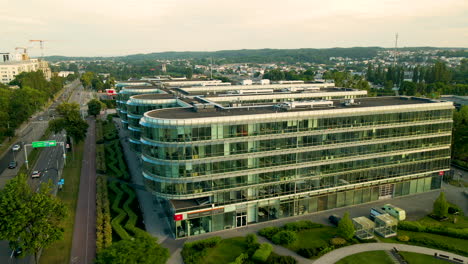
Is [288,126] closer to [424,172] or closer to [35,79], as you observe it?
[424,172]

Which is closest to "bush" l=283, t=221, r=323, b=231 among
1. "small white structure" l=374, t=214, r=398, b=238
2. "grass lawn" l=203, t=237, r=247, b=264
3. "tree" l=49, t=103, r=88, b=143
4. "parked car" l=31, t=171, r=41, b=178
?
"grass lawn" l=203, t=237, r=247, b=264

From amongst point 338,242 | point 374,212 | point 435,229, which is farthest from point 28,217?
point 435,229

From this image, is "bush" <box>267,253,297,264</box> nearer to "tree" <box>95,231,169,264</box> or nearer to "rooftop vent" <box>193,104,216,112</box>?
"tree" <box>95,231,169,264</box>

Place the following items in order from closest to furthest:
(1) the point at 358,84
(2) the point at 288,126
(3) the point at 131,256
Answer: (3) the point at 131,256, (2) the point at 288,126, (1) the point at 358,84

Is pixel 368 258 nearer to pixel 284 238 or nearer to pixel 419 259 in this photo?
pixel 419 259

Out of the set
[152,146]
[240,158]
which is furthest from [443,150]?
[152,146]

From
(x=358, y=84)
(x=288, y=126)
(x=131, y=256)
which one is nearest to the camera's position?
(x=131, y=256)

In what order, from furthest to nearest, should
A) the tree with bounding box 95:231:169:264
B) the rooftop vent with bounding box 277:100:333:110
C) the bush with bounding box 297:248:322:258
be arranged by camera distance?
1. the rooftop vent with bounding box 277:100:333:110
2. the bush with bounding box 297:248:322:258
3. the tree with bounding box 95:231:169:264
